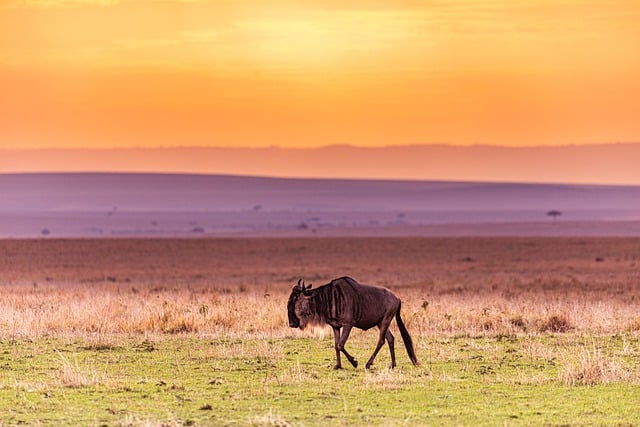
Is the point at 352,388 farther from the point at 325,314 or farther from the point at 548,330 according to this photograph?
the point at 548,330

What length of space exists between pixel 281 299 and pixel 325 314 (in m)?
14.0

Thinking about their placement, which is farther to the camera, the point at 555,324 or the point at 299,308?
the point at 555,324

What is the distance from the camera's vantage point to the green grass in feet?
47.1

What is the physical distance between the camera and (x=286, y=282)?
54.9m

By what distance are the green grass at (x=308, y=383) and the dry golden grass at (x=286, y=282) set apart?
87.7 inches

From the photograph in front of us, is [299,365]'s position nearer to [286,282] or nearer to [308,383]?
[308,383]

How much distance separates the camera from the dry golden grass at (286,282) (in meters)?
25.8

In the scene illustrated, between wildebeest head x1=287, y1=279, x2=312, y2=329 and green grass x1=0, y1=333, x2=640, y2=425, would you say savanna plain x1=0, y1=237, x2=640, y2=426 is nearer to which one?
green grass x1=0, y1=333, x2=640, y2=425

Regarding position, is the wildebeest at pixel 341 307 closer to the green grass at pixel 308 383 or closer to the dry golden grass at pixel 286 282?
the green grass at pixel 308 383

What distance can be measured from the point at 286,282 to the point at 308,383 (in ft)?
124

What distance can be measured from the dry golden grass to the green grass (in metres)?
2.23

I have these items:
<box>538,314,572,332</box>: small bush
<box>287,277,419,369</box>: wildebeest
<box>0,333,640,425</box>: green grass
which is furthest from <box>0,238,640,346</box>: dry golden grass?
<box>287,277,419,369</box>: wildebeest

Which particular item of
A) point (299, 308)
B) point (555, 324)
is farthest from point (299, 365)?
point (555, 324)

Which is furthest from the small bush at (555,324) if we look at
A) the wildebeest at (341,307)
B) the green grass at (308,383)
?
the wildebeest at (341,307)
